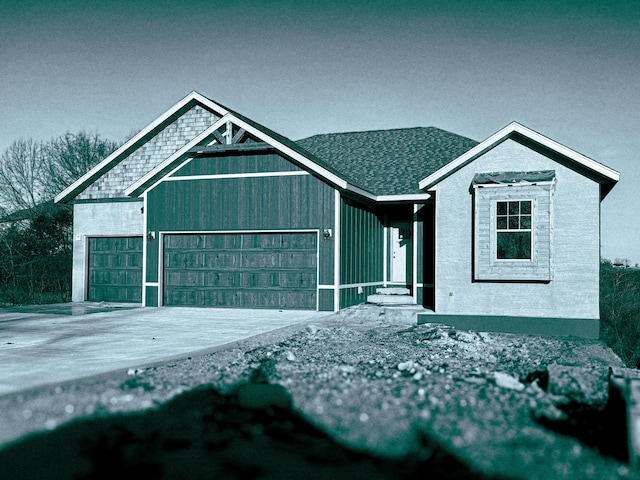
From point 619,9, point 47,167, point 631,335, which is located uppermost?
point 619,9

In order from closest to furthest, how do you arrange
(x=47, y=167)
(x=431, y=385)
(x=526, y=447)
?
(x=526, y=447) < (x=431, y=385) < (x=47, y=167)

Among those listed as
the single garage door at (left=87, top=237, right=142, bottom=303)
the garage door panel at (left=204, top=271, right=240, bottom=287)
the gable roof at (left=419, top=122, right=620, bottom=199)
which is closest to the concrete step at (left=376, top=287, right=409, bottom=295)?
the gable roof at (left=419, top=122, right=620, bottom=199)

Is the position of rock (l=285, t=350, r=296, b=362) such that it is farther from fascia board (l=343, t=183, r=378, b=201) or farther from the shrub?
the shrub

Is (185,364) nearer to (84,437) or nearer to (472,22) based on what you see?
(84,437)

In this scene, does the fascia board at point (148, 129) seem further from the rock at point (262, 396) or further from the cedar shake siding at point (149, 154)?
the rock at point (262, 396)

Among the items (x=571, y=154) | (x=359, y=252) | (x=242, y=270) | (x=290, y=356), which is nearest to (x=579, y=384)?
(x=290, y=356)

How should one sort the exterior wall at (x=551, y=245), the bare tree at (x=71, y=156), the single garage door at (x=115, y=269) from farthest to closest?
the bare tree at (x=71, y=156) < the single garage door at (x=115, y=269) < the exterior wall at (x=551, y=245)

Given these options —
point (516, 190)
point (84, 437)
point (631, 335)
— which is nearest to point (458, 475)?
point (84, 437)

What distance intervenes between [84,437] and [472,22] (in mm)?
12941

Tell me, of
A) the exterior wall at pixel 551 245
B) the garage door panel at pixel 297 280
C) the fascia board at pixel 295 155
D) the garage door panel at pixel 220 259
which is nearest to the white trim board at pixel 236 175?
the fascia board at pixel 295 155

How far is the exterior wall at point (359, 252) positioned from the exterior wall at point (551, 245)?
2.44 m

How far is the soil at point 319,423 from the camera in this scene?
352cm

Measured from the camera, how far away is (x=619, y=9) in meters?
13.8

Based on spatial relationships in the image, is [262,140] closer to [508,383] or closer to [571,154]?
[571,154]
